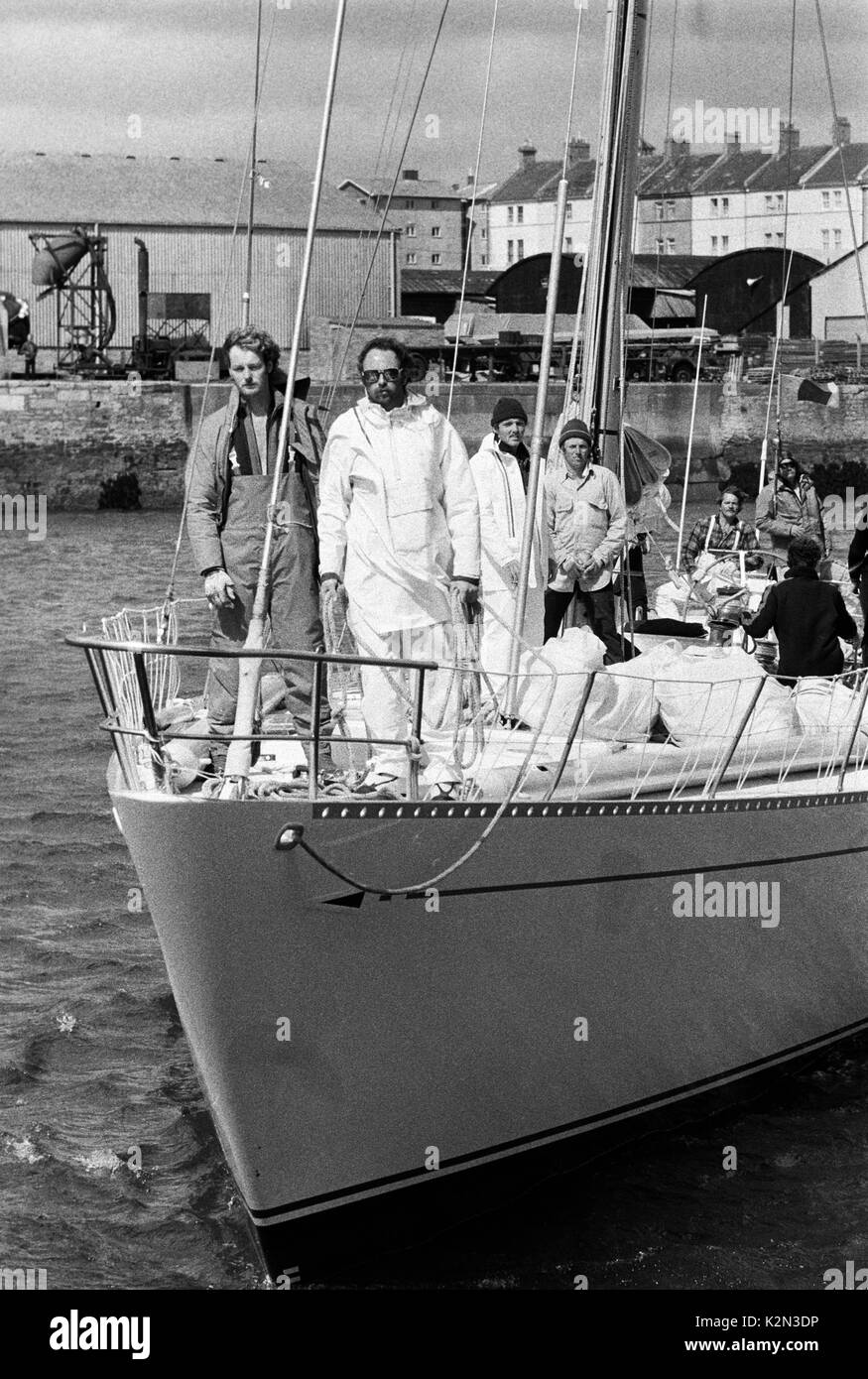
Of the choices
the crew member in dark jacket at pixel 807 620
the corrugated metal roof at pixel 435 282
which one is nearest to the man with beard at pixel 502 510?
the crew member in dark jacket at pixel 807 620

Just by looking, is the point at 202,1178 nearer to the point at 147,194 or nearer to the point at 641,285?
the point at 641,285

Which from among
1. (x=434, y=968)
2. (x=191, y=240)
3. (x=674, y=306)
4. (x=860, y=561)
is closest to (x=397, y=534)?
(x=434, y=968)

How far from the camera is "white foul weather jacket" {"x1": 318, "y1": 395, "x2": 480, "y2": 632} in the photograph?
7.67 meters

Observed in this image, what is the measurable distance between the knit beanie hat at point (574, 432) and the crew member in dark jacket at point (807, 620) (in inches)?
58.0

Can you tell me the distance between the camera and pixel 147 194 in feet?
224

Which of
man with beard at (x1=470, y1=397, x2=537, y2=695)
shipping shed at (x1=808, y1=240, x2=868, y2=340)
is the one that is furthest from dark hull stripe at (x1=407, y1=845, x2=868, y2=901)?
shipping shed at (x1=808, y1=240, x2=868, y2=340)

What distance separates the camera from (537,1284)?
278 inches

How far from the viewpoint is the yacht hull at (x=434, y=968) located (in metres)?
6.46

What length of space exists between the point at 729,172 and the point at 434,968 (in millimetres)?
94624

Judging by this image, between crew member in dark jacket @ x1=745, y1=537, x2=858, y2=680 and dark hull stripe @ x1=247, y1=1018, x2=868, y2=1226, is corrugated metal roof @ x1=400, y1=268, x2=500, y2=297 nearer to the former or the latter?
crew member in dark jacket @ x1=745, y1=537, x2=858, y2=680

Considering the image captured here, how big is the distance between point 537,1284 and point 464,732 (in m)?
2.09

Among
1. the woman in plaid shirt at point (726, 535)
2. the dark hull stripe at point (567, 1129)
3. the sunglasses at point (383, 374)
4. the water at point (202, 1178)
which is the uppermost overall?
the sunglasses at point (383, 374)

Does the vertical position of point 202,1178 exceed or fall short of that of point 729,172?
it falls short

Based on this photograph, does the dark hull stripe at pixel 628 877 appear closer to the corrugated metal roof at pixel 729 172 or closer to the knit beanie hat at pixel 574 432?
the knit beanie hat at pixel 574 432
